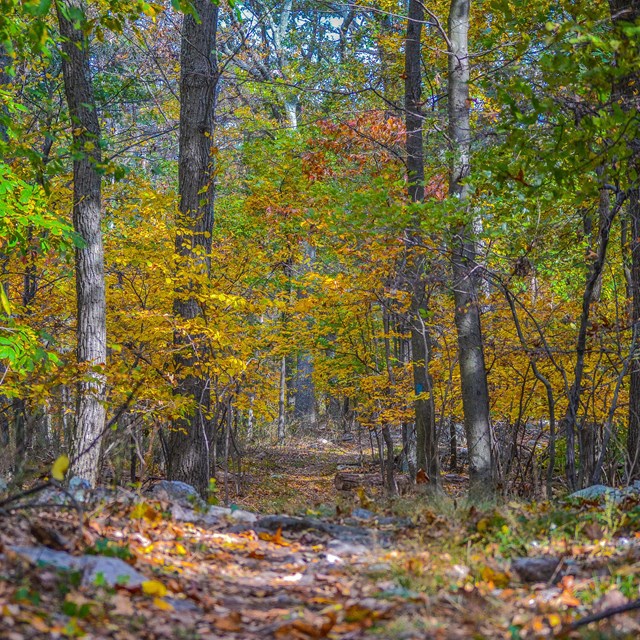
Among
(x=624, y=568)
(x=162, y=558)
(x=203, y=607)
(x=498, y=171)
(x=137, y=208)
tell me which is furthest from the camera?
(x=137, y=208)

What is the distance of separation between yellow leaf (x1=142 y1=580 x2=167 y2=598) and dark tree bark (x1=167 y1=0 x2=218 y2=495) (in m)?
6.25

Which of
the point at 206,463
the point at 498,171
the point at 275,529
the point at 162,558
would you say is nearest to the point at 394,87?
the point at 206,463

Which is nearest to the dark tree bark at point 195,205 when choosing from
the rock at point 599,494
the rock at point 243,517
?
the rock at point 243,517

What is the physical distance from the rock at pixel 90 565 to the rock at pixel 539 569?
1822 mm

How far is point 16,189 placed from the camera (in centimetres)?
701

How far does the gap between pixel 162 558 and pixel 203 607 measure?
0.65m

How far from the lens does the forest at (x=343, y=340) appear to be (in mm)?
3205

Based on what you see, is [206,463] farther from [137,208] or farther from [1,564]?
[1,564]

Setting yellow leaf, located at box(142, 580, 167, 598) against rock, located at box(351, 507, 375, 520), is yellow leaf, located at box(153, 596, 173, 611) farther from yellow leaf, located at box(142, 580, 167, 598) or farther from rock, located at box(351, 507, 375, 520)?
rock, located at box(351, 507, 375, 520)

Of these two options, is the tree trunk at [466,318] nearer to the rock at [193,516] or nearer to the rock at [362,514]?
the rock at [362,514]

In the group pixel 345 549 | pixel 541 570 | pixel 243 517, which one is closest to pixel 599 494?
pixel 541 570

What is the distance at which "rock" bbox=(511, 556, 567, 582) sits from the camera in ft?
11.4

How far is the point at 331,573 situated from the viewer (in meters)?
3.65

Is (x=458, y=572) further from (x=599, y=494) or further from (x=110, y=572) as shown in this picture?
(x=599, y=494)
